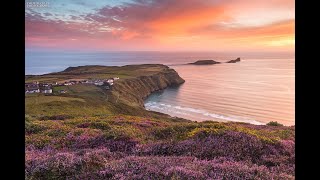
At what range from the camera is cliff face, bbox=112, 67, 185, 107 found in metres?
105

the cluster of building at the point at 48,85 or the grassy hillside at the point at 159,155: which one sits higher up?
the cluster of building at the point at 48,85

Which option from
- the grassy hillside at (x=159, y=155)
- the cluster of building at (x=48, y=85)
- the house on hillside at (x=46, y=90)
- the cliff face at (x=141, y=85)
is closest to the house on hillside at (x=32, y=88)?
the cluster of building at (x=48, y=85)

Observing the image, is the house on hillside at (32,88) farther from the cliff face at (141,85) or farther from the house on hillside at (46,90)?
the cliff face at (141,85)

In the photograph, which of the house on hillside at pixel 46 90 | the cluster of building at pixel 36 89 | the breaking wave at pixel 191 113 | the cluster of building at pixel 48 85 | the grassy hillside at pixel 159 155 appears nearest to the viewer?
the grassy hillside at pixel 159 155

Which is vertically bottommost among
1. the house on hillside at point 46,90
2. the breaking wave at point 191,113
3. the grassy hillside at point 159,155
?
the breaking wave at point 191,113

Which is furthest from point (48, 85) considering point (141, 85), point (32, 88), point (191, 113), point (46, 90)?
point (141, 85)

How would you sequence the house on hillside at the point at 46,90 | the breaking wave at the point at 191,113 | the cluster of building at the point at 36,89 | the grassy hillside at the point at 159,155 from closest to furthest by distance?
the grassy hillside at the point at 159,155
the breaking wave at the point at 191,113
the cluster of building at the point at 36,89
the house on hillside at the point at 46,90

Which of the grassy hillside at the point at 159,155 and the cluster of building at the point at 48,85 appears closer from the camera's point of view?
the grassy hillside at the point at 159,155

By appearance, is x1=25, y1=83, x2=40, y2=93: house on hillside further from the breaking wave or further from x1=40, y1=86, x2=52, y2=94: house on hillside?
the breaking wave

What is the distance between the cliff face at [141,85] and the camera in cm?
10488
